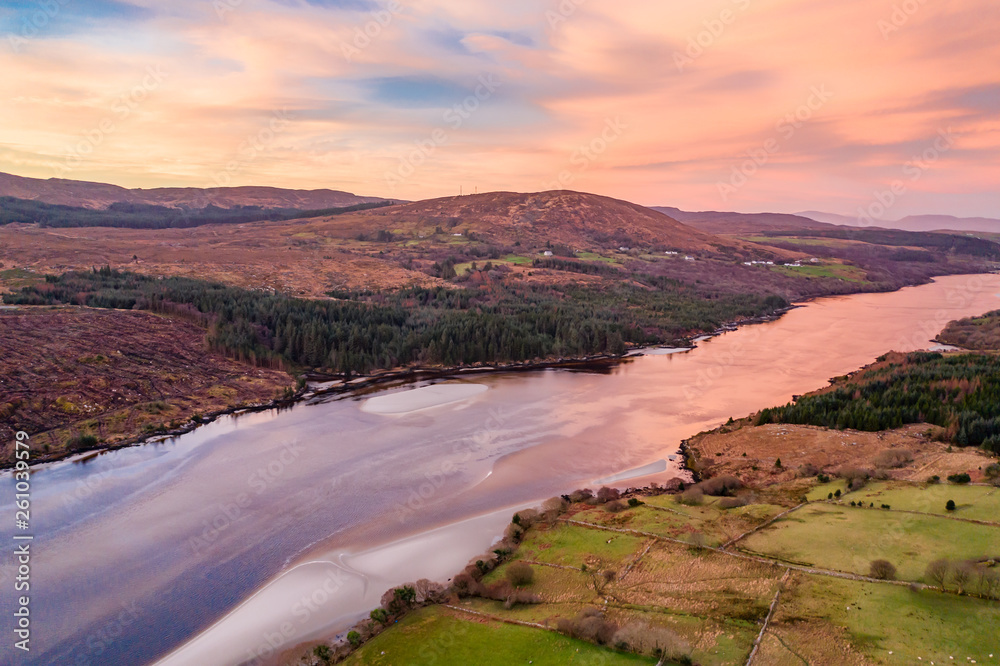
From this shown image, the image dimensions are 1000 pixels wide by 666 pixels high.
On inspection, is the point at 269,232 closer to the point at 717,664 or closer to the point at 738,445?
the point at 738,445

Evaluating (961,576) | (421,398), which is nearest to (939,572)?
(961,576)

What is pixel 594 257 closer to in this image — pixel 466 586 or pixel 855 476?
pixel 855 476

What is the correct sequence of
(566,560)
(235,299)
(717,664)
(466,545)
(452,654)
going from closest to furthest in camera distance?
(717,664), (452,654), (566,560), (466,545), (235,299)

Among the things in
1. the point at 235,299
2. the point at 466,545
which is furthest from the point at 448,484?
the point at 235,299

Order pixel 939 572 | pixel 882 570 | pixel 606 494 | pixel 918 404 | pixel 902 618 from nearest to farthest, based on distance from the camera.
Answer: pixel 902 618 → pixel 939 572 → pixel 882 570 → pixel 606 494 → pixel 918 404
